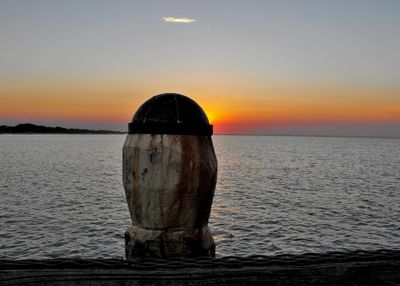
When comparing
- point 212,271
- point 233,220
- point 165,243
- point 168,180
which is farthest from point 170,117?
point 233,220

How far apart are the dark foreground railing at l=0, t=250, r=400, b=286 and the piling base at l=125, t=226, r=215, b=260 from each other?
0.58 meters

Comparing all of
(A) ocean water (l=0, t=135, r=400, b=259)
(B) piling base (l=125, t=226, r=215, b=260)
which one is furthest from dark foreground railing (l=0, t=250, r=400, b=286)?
(A) ocean water (l=0, t=135, r=400, b=259)

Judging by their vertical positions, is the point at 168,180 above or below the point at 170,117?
below

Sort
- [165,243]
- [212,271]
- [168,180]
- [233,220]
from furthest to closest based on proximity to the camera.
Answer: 1. [233,220]
2. [165,243]
3. [168,180]
4. [212,271]

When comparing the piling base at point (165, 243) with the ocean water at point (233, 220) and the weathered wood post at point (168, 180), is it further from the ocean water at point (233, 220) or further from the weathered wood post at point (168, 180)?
the ocean water at point (233, 220)

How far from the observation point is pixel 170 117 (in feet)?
12.1

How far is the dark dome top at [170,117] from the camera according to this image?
3.63 m

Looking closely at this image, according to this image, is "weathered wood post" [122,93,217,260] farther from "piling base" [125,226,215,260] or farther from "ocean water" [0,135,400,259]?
"ocean water" [0,135,400,259]

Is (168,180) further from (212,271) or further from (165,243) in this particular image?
(212,271)

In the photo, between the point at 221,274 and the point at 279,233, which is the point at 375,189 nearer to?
the point at 279,233

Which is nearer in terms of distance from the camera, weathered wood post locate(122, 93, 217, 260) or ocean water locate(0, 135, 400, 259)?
weathered wood post locate(122, 93, 217, 260)

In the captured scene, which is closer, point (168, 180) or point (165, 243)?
point (168, 180)

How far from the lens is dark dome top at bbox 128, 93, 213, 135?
3631mm

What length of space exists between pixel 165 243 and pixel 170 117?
1.12 metres
